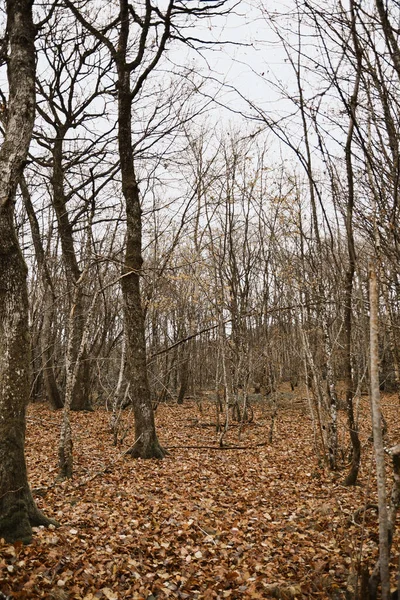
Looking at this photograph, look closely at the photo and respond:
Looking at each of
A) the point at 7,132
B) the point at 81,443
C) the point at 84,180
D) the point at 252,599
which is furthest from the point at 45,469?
the point at 84,180

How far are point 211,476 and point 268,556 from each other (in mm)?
2920

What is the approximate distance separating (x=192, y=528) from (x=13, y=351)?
9.25 feet

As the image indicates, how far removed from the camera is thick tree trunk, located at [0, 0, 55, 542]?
12.7 ft

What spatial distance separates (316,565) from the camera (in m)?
3.72

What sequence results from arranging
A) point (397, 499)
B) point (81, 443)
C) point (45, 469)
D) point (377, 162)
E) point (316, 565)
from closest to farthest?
1. point (397, 499)
2. point (316, 565)
3. point (377, 162)
4. point (45, 469)
5. point (81, 443)

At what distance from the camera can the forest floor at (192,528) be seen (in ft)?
11.3

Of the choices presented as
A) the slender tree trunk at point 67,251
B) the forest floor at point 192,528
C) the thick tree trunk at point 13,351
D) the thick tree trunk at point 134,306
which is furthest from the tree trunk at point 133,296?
the slender tree trunk at point 67,251

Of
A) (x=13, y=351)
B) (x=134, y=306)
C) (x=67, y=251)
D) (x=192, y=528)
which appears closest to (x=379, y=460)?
(x=192, y=528)

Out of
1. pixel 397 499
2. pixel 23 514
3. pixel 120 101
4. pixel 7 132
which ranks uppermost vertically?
pixel 120 101

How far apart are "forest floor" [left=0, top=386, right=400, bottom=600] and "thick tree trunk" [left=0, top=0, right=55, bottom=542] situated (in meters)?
0.26

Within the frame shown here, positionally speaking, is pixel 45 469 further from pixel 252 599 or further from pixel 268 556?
pixel 252 599

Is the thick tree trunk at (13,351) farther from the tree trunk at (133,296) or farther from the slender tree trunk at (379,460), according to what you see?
the tree trunk at (133,296)

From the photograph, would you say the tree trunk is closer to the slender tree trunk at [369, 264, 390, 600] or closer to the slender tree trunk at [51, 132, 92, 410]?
the slender tree trunk at [51, 132, 92, 410]

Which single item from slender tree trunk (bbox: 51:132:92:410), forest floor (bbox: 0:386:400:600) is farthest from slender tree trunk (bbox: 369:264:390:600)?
slender tree trunk (bbox: 51:132:92:410)
